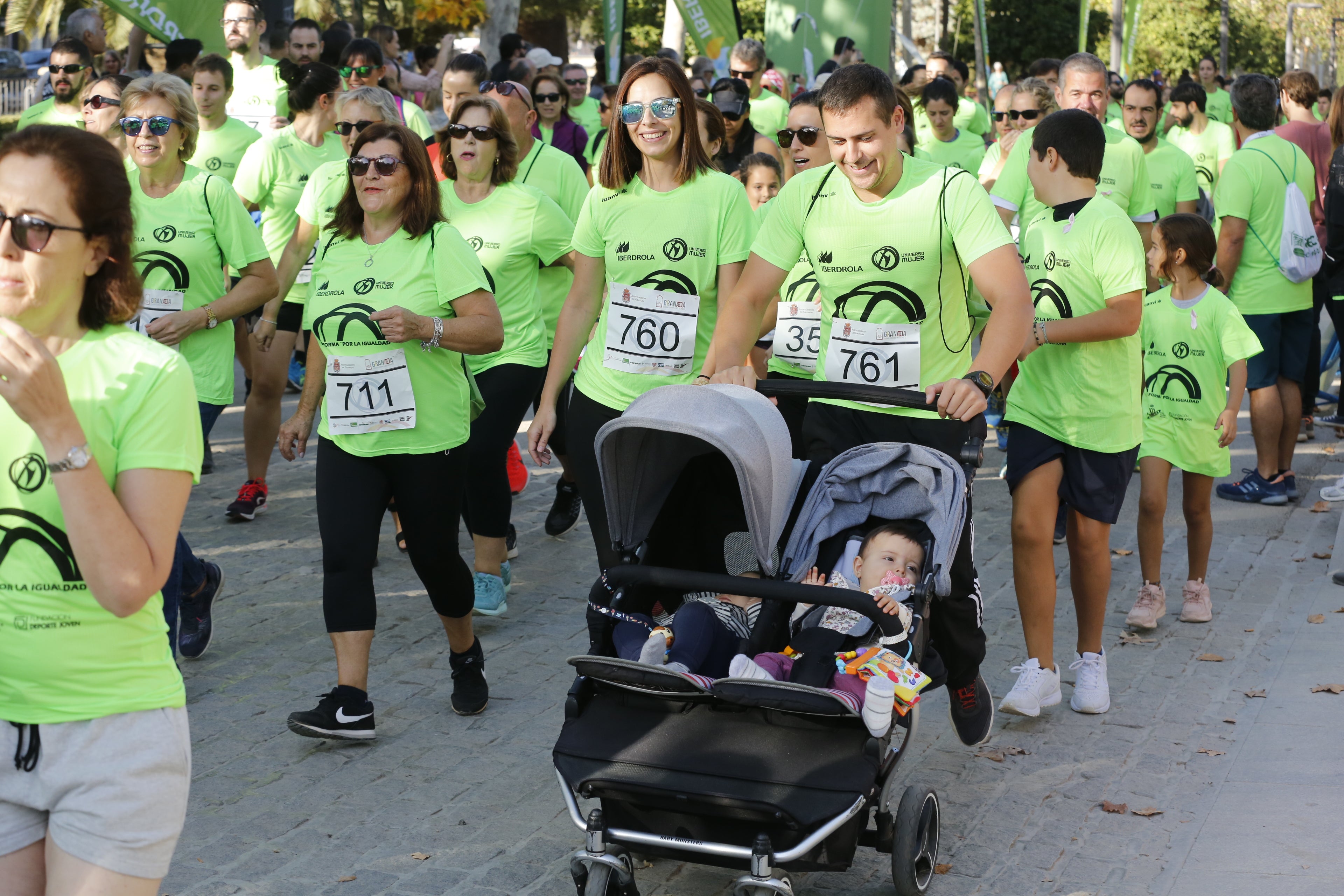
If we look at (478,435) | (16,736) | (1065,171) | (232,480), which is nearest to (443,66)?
(232,480)

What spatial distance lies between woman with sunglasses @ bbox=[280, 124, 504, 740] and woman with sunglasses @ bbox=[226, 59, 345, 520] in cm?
243

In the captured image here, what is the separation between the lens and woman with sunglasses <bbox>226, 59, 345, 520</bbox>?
7.72 m

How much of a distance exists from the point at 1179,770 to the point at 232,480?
5764 mm

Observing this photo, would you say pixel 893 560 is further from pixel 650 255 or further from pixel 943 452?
pixel 650 255

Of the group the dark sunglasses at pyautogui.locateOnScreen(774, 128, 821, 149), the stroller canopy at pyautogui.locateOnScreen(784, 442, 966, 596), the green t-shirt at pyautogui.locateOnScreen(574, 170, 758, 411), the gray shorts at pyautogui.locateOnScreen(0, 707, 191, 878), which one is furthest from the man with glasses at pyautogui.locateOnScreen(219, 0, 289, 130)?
the gray shorts at pyautogui.locateOnScreen(0, 707, 191, 878)

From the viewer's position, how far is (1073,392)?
17.6ft

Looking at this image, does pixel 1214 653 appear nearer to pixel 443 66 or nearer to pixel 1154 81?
pixel 1154 81

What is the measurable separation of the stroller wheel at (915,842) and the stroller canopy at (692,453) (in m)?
0.72

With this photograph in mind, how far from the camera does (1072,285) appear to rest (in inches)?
211

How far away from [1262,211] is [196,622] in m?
6.70

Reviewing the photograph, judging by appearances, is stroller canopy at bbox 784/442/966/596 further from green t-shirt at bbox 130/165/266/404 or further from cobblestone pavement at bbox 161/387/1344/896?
green t-shirt at bbox 130/165/266/404

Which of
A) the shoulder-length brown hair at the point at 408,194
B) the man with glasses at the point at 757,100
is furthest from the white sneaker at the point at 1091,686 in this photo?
the man with glasses at the point at 757,100

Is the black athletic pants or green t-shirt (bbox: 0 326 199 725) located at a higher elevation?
green t-shirt (bbox: 0 326 199 725)

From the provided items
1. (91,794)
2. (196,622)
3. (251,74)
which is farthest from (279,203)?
(91,794)
